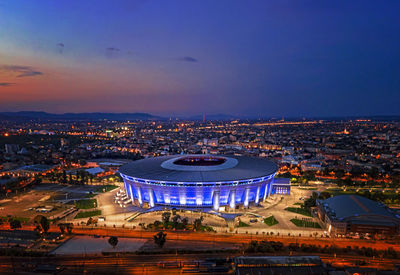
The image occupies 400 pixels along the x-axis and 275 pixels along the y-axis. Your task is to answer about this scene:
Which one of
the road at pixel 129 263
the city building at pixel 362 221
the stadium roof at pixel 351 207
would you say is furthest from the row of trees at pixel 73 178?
the city building at pixel 362 221

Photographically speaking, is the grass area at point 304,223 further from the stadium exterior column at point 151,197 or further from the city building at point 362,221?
the stadium exterior column at point 151,197

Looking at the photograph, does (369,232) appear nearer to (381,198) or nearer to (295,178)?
(381,198)

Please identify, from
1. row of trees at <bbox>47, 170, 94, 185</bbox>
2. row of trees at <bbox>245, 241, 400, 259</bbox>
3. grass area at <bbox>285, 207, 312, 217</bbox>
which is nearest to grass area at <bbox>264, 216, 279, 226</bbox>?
grass area at <bbox>285, 207, 312, 217</bbox>

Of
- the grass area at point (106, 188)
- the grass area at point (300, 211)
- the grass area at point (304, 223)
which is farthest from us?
the grass area at point (106, 188)

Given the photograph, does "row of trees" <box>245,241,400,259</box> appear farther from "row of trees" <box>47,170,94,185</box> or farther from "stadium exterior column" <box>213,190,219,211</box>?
"row of trees" <box>47,170,94,185</box>

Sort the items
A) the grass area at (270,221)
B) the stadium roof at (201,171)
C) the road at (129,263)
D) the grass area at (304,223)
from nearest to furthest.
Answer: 1. the road at (129,263)
2. the grass area at (304,223)
3. the grass area at (270,221)
4. the stadium roof at (201,171)
